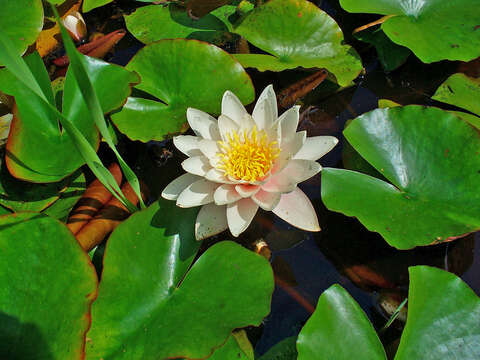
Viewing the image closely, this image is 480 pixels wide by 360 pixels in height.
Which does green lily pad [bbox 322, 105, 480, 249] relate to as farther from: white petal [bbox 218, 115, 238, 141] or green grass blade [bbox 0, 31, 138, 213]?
Answer: green grass blade [bbox 0, 31, 138, 213]

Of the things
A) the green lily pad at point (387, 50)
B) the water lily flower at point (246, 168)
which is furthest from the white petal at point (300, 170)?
the green lily pad at point (387, 50)

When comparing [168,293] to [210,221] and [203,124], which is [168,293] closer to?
[210,221]

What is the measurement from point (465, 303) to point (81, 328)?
4.56 ft

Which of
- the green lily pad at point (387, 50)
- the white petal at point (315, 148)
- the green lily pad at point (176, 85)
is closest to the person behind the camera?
the white petal at point (315, 148)

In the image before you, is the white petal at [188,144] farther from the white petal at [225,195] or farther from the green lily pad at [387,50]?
the green lily pad at [387,50]

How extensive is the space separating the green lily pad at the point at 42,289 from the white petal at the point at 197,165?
1.71 ft

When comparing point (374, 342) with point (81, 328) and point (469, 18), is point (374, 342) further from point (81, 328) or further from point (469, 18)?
point (469, 18)

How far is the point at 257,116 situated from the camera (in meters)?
1.72

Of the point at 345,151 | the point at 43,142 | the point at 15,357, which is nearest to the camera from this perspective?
the point at 15,357

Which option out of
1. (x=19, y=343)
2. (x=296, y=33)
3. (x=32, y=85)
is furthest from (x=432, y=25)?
(x=19, y=343)

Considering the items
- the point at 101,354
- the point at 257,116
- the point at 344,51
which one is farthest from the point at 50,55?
the point at 101,354

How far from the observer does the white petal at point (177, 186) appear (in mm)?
1661

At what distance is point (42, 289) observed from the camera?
1.40 m

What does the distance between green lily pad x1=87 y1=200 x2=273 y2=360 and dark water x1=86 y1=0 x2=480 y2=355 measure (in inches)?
13.4
